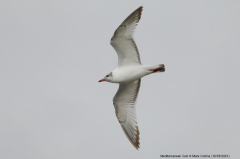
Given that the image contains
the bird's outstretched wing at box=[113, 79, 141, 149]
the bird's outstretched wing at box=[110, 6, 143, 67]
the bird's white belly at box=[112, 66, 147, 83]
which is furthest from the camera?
the bird's outstretched wing at box=[113, 79, 141, 149]

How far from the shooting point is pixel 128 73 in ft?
57.4

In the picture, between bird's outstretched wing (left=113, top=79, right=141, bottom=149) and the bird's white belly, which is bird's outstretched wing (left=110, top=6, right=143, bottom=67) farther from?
bird's outstretched wing (left=113, top=79, right=141, bottom=149)

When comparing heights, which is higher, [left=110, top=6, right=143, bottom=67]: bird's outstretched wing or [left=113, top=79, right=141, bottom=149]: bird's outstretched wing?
[left=110, top=6, right=143, bottom=67]: bird's outstretched wing

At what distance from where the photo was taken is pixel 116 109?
18.8m

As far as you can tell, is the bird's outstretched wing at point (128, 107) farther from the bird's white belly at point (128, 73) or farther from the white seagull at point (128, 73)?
the bird's white belly at point (128, 73)

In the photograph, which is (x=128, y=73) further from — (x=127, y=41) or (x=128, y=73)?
(x=127, y=41)

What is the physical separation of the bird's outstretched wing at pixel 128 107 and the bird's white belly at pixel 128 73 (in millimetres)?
818

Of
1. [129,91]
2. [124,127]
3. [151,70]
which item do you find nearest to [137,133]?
[124,127]

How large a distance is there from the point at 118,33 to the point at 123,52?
1027 millimetres

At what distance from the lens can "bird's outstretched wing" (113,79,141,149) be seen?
1850 cm

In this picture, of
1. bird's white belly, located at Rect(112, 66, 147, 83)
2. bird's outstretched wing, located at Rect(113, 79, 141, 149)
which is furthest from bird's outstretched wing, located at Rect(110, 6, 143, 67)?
bird's outstretched wing, located at Rect(113, 79, 141, 149)

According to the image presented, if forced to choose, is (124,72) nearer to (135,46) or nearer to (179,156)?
(135,46)

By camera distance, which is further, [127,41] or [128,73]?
[128,73]

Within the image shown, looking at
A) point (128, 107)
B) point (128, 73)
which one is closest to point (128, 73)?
point (128, 73)
